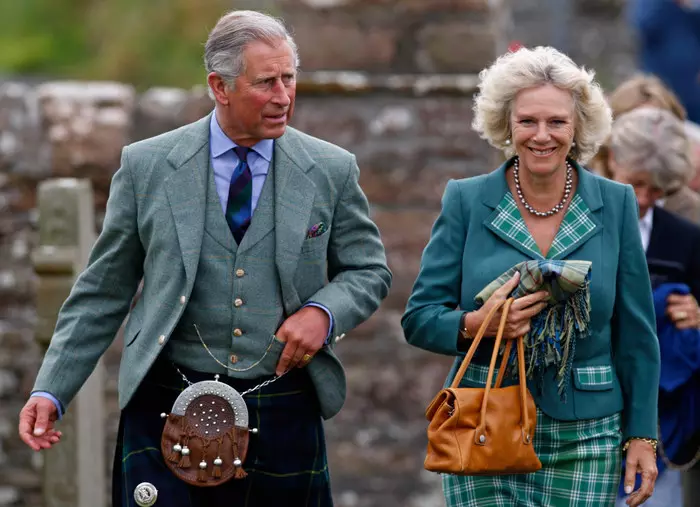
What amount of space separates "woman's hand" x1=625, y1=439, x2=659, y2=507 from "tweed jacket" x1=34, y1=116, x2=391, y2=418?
0.86 metres

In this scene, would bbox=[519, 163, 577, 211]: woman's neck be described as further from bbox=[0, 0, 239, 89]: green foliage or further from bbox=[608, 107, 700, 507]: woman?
bbox=[0, 0, 239, 89]: green foliage

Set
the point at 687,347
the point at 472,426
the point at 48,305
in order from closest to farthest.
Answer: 1. the point at 472,426
2. the point at 687,347
3. the point at 48,305

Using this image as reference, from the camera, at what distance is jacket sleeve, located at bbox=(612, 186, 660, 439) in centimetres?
473

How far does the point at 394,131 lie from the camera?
7699 millimetres

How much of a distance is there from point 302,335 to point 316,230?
0.33 meters

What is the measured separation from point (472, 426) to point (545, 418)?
0.30 m

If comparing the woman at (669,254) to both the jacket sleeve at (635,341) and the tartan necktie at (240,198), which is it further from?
the tartan necktie at (240,198)

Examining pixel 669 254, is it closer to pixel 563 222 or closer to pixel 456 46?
pixel 563 222

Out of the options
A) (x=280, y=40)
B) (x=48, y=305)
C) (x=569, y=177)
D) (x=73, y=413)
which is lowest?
(x=73, y=413)

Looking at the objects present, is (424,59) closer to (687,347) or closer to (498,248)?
(687,347)

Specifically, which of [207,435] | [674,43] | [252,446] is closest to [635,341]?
[252,446]

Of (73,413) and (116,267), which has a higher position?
(116,267)

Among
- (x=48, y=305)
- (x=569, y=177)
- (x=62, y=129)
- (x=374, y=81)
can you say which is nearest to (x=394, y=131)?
(x=374, y=81)

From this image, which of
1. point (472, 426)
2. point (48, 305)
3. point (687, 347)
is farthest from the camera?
point (48, 305)
